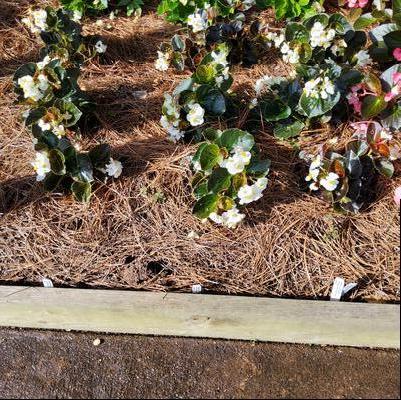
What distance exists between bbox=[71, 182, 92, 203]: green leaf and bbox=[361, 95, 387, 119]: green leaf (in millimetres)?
1175

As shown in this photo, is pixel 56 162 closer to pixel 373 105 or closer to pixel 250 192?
pixel 250 192

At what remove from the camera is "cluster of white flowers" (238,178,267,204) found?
2084 mm

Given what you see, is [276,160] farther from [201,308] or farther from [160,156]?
[201,308]

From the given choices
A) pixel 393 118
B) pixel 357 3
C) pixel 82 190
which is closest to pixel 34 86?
pixel 82 190

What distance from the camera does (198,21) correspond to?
265 cm

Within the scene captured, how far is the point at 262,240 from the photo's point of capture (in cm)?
222

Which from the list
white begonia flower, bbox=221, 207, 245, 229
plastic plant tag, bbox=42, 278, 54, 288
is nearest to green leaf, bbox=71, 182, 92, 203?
plastic plant tag, bbox=42, 278, 54, 288

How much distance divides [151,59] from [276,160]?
0.96 m

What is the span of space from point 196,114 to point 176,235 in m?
0.50

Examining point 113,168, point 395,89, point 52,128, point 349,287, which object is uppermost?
point 395,89

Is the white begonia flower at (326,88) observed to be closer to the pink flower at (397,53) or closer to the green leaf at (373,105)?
the green leaf at (373,105)

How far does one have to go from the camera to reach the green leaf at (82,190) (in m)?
2.30

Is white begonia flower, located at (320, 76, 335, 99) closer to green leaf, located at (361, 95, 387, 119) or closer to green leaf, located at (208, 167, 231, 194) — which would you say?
green leaf, located at (361, 95, 387, 119)

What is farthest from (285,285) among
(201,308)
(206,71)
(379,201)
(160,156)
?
(206,71)
